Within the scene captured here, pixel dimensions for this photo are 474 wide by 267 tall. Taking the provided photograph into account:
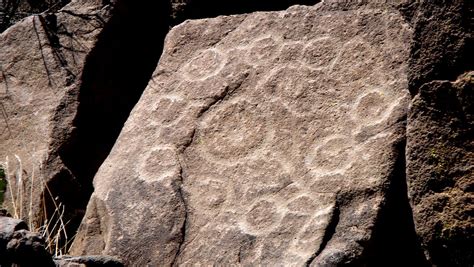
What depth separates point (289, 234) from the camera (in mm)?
2439

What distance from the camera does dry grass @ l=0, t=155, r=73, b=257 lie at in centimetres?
313

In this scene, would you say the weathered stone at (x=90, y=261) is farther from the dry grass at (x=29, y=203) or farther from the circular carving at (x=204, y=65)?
the circular carving at (x=204, y=65)

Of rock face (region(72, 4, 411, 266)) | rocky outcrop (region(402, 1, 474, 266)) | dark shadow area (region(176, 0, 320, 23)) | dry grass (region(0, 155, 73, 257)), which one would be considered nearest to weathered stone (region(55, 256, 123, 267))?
rock face (region(72, 4, 411, 266))

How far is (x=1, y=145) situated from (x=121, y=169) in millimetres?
667

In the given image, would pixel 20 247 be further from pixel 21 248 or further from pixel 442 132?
pixel 442 132

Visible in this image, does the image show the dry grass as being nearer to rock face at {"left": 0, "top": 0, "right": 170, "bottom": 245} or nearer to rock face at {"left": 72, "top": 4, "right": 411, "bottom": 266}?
rock face at {"left": 0, "top": 0, "right": 170, "bottom": 245}

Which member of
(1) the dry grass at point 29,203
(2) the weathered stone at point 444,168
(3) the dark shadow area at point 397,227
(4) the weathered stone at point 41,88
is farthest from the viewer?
(4) the weathered stone at point 41,88

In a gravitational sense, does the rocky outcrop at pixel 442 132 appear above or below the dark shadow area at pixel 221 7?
below

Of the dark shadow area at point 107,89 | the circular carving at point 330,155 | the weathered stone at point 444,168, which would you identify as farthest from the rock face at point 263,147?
the dark shadow area at point 107,89

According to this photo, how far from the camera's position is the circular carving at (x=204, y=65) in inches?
116

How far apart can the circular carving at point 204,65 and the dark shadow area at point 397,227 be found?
0.76 metres

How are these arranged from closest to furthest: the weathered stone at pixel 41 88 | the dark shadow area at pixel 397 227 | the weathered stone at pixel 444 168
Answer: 1. the weathered stone at pixel 444 168
2. the dark shadow area at pixel 397 227
3. the weathered stone at pixel 41 88

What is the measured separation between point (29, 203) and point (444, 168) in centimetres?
163

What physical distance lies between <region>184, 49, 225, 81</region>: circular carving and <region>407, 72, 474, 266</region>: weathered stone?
0.94 meters
